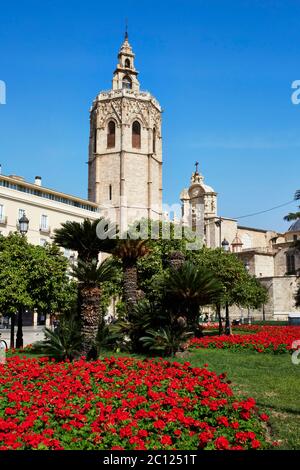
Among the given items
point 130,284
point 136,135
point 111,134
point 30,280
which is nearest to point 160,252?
point 30,280

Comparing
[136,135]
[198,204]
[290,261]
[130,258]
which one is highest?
[136,135]

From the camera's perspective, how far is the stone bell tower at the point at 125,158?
59969 millimetres

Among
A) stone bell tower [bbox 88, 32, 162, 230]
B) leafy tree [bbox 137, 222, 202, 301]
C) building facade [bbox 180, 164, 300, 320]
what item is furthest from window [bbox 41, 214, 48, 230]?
building facade [bbox 180, 164, 300, 320]

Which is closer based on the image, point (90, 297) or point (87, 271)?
point (87, 271)

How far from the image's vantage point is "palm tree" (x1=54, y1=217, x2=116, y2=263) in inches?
537

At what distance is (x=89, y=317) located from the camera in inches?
504

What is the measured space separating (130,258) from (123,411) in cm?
963

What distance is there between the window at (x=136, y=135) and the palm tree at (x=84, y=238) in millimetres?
48768

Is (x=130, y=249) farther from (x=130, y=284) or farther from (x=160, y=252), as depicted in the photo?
(x=160, y=252)

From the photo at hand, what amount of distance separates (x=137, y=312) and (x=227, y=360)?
330 centimetres

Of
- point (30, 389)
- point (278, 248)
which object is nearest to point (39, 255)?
point (30, 389)

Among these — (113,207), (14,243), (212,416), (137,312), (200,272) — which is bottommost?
(212,416)

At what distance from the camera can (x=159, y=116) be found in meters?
66.2

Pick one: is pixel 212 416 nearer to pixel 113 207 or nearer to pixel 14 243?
pixel 14 243
